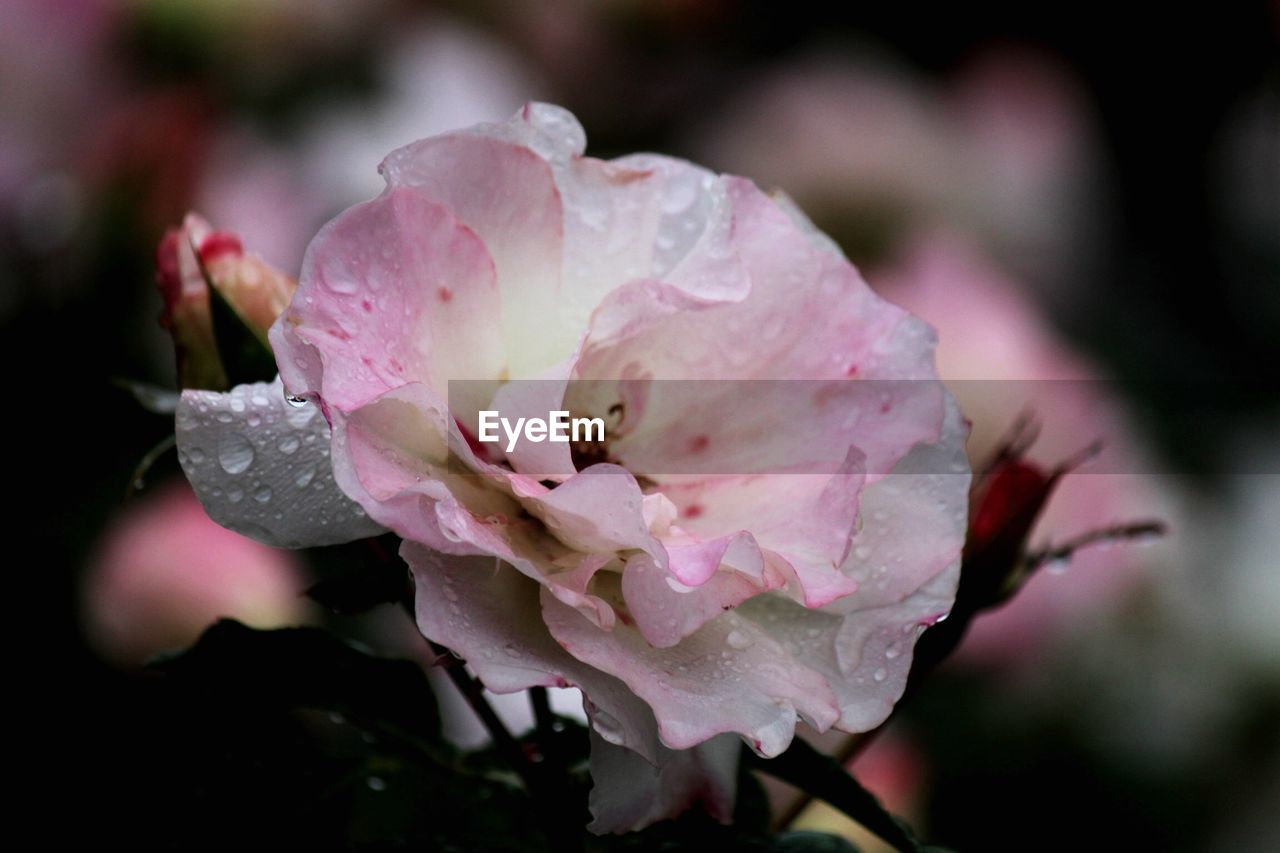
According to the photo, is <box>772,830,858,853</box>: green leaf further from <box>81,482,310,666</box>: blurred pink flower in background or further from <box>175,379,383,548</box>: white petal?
<box>81,482,310,666</box>: blurred pink flower in background

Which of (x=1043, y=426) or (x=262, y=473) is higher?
(x=262, y=473)

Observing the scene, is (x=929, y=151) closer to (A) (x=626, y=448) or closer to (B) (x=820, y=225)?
(B) (x=820, y=225)

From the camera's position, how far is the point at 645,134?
4.58 ft

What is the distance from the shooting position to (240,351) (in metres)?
0.32

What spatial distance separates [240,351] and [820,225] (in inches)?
40.4

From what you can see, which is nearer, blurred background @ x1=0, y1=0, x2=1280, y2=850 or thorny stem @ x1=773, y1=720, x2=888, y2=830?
thorny stem @ x1=773, y1=720, x2=888, y2=830

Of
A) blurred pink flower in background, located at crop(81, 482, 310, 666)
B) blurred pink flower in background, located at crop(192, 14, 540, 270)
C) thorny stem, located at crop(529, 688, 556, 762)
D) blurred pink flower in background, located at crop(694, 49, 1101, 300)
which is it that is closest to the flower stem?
thorny stem, located at crop(529, 688, 556, 762)

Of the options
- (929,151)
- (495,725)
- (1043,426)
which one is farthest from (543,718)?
(929,151)

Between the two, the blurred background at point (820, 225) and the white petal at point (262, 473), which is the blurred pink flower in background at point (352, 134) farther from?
the white petal at point (262, 473)

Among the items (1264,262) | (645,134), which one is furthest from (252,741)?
(1264,262)

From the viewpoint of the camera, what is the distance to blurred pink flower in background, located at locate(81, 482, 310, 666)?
2.38ft

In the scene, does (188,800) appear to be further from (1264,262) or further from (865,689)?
(1264,262)

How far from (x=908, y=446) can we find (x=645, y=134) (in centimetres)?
112

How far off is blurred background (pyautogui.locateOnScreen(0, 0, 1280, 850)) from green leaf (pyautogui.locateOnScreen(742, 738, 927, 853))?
13 cm
